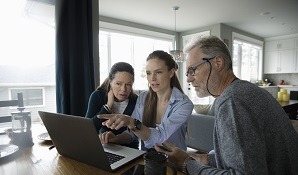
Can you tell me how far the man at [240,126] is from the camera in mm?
645

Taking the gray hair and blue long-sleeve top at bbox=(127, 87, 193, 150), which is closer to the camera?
the gray hair

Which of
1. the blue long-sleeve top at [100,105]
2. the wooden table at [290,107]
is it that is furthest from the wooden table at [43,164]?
the wooden table at [290,107]

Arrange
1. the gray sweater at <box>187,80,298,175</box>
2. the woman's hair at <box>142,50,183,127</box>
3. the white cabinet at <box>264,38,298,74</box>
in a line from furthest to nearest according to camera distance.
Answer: the white cabinet at <box>264,38,298,74</box> → the woman's hair at <box>142,50,183,127</box> → the gray sweater at <box>187,80,298,175</box>

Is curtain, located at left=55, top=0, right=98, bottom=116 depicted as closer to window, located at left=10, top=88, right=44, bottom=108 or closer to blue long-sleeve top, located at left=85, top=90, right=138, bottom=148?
blue long-sleeve top, located at left=85, top=90, right=138, bottom=148

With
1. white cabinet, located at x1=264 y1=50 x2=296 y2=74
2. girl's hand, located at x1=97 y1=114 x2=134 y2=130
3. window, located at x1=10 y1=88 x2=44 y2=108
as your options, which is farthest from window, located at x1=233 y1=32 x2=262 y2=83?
girl's hand, located at x1=97 y1=114 x2=134 y2=130

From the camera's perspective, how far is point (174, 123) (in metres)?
1.31

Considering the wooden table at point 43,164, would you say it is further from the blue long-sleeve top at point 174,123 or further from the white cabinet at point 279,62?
the white cabinet at point 279,62

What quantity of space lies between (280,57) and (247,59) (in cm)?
110

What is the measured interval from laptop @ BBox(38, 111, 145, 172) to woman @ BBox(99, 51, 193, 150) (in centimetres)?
19

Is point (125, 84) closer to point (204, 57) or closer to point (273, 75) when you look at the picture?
point (204, 57)

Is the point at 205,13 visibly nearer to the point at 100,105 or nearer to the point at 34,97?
the point at 100,105

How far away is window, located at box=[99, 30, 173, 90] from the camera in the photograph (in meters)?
4.47

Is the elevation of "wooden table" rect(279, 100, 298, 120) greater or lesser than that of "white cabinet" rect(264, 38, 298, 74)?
lesser

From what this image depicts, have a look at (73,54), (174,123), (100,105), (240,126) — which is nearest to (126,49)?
(73,54)
